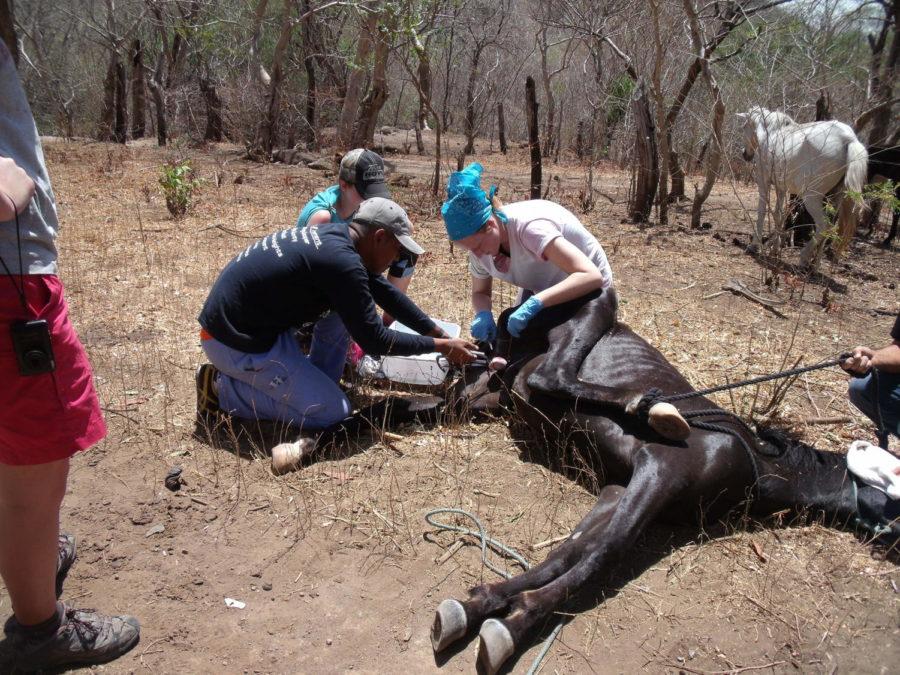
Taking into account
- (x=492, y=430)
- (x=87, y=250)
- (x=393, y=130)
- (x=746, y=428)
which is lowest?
(x=492, y=430)

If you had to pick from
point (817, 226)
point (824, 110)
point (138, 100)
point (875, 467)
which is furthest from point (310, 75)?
point (875, 467)

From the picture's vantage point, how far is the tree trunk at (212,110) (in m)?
15.0

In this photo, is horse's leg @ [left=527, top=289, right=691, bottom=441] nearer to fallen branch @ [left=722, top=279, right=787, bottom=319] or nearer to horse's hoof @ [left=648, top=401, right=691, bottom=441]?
horse's hoof @ [left=648, top=401, right=691, bottom=441]

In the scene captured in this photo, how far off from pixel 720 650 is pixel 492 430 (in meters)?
1.53

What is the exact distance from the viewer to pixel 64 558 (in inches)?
93.0

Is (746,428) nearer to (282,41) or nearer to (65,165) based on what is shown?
(65,165)

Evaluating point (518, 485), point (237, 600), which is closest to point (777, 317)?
point (518, 485)

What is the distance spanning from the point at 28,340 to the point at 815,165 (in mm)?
7106

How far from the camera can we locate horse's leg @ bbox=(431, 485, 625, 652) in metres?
2.11

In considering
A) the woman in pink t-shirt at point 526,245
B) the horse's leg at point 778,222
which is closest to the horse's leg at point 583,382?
the woman in pink t-shirt at point 526,245

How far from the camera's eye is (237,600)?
232cm

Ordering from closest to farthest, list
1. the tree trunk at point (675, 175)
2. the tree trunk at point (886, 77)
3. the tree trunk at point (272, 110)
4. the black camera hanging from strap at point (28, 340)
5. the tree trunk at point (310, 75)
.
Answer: the black camera hanging from strap at point (28, 340)
the tree trunk at point (886, 77)
the tree trunk at point (675, 175)
the tree trunk at point (272, 110)
the tree trunk at point (310, 75)

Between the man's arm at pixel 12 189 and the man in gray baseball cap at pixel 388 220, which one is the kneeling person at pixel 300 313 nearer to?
the man in gray baseball cap at pixel 388 220

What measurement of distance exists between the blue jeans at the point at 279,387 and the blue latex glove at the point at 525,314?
2.99ft
